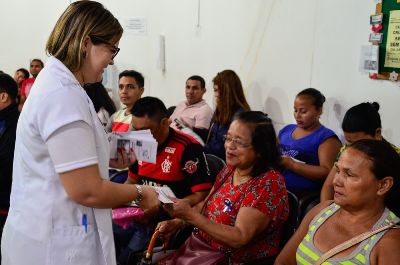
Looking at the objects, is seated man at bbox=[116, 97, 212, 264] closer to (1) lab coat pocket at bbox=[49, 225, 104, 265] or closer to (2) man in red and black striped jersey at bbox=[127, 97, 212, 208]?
(2) man in red and black striped jersey at bbox=[127, 97, 212, 208]

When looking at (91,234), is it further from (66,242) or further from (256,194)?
(256,194)

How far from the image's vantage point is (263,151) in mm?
1785

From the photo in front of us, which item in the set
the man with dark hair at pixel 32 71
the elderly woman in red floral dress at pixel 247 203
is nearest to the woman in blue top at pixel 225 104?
the elderly woman in red floral dress at pixel 247 203

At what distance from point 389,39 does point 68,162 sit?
2316mm

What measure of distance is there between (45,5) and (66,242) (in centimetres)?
541

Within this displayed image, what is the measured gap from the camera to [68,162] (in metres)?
1.12

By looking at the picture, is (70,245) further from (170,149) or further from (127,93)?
(127,93)

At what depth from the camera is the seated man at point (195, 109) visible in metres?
3.98

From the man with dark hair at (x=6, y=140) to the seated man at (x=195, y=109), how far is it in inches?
63.5

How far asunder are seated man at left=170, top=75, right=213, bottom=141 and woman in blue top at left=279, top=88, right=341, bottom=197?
1.04 m

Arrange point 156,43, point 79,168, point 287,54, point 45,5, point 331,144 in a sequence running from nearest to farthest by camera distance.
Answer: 1. point 79,168
2. point 331,144
3. point 287,54
4. point 156,43
5. point 45,5

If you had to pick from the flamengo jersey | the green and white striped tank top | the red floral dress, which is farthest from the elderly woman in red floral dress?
the flamengo jersey

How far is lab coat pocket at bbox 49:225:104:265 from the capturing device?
124 cm

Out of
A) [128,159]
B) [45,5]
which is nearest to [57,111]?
[128,159]
